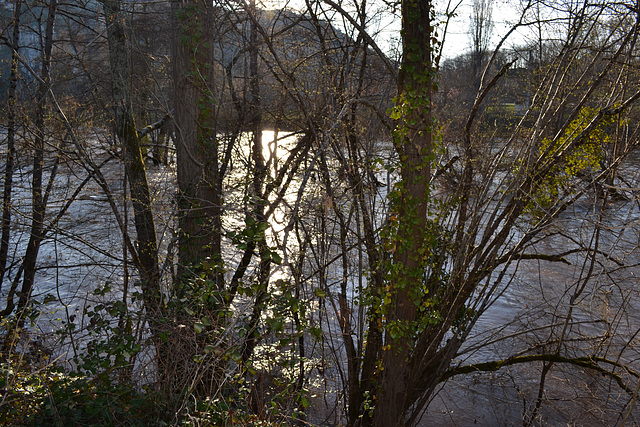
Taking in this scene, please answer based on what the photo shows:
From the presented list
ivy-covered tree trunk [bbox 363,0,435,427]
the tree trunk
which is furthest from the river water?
ivy-covered tree trunk [bbox 363,0,435,427]

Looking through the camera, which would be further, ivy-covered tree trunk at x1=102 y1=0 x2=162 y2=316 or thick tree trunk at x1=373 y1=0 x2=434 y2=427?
ivy-covered tree trunk at x1=102 y1=0 x2=162 y2=316

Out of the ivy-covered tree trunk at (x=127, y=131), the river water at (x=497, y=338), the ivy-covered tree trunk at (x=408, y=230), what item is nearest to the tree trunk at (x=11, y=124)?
the river water at (x=497, y=338)

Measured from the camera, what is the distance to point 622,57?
7.20m

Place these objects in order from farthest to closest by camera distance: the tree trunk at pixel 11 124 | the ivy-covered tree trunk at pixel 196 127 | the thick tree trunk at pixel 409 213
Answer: the tree trunk at pixel 11 124 → the ivy-covered tree trunk at pixel 196 127 → the thick tree trunk at pixel 409 213

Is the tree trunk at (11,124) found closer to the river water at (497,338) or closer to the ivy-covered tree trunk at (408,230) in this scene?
the river water at (497,338)

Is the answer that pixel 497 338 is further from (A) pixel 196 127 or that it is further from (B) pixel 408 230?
(A) pixel 196 127

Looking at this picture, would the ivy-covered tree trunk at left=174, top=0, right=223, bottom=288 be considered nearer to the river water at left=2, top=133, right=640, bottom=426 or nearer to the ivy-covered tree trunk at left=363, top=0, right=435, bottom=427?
the river water at left=2, top=133, right=640, bottom=426

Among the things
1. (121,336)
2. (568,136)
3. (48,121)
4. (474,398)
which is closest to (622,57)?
(568,136)

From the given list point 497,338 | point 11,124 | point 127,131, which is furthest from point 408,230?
point 11,124

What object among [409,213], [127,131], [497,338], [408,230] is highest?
[127,131]

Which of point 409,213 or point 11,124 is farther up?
point 11,124

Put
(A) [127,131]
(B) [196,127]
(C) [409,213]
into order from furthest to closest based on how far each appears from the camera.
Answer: (A) [127,131], (B) [196,127], (C) [409,213]

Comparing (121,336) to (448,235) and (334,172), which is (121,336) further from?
(448,235)

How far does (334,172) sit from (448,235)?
1.92 m
